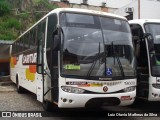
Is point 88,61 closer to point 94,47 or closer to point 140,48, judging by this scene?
point 94,47

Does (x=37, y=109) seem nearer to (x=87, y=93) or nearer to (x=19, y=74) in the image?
(x=87, y=93)

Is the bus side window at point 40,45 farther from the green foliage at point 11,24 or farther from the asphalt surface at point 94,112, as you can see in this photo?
the green foliage at point 11,24

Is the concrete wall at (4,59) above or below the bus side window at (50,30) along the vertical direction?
below

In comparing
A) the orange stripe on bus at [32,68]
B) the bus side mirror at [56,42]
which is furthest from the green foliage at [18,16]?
the bus side mirror at [56,42]

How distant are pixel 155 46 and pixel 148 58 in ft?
1.41

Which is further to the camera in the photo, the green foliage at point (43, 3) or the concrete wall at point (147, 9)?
the green foliage at point (43, 3)

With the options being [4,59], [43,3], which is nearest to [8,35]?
[4,59]

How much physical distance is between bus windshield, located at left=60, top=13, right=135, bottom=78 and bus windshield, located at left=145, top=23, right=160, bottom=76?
1.10 m

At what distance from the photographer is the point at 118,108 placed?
10.9m

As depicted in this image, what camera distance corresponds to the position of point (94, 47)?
26.9 ft

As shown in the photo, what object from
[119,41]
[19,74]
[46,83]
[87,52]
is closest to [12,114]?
[46,83]

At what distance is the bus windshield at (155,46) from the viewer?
9461 mm

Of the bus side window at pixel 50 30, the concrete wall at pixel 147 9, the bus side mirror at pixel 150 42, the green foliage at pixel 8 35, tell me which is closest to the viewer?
the bus side window at pixel 50 30

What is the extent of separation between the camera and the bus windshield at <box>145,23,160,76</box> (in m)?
9.46
